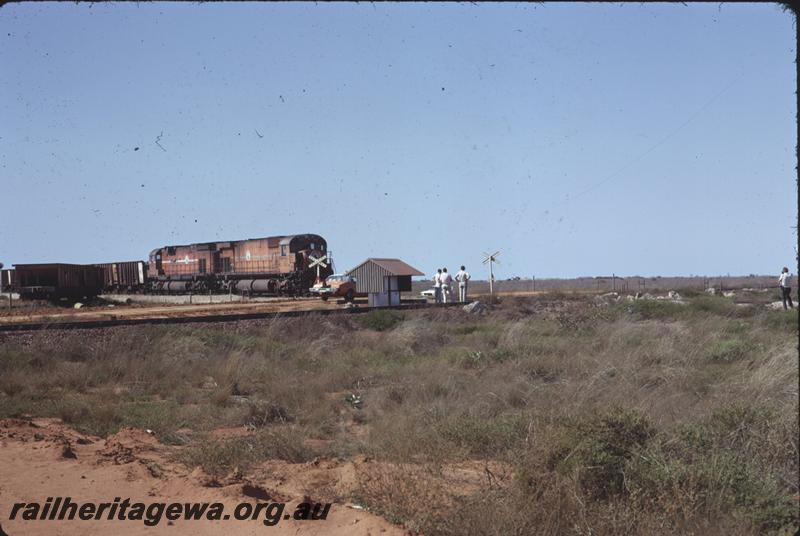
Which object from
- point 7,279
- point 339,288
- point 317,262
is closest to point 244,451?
point 339,288

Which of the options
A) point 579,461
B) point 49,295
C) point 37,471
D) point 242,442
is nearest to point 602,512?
point 579,461

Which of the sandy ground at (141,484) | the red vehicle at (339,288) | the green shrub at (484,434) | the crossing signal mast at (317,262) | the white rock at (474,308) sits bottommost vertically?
the sandy ground at (141,484)

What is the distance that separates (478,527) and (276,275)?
134 feet

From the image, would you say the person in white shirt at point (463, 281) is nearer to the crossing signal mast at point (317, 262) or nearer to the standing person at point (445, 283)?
the standing person at point (445, 283)

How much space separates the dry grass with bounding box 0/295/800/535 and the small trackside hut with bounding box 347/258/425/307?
1077 cm

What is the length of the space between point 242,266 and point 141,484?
42.8 meters

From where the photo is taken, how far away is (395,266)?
34469 mm

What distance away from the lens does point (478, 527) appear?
550cm

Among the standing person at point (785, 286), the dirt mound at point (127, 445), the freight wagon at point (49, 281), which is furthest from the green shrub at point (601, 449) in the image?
the freight wagon at point (49, 281)

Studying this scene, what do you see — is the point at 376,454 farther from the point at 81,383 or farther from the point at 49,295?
the point at 49,295

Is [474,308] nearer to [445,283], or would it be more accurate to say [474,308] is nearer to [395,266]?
[445,283]

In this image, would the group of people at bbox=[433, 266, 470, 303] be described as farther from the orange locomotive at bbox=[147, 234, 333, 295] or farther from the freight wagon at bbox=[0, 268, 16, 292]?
the freight wagon at bbox=[0, 268, 16, 292]

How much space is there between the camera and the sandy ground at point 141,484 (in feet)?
19.6

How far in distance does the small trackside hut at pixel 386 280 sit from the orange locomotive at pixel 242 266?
997 cm
